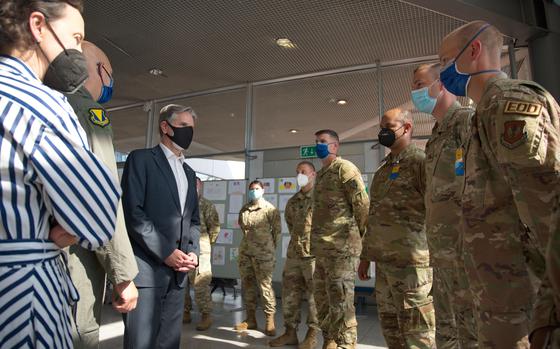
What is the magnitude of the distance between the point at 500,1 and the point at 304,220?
8.56 feet

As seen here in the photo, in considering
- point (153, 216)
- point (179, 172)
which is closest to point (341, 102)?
point (179, 172)

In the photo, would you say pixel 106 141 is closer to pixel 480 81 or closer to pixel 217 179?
pixel 480 81

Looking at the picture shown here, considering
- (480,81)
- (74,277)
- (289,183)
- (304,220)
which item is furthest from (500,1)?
(74,277)

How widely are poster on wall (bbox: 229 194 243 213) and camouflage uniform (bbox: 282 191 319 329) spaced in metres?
1.40

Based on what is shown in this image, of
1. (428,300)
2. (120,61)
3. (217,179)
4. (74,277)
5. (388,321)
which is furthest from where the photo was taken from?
(217,179)

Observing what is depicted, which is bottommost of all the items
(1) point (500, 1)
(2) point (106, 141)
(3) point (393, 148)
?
(2) point (106, 141)

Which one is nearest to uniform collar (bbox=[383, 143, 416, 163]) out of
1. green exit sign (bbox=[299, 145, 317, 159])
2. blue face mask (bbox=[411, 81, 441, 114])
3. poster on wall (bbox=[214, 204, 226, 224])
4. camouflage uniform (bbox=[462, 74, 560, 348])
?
blue face mask (bbox=[411, 81, 441, 114])

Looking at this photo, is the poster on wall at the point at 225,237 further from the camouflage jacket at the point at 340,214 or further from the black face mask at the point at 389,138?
the black face mask at the point at 389,138

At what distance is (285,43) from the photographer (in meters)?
4.34

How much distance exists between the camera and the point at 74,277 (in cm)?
125

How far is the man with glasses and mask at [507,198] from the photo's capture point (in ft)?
3.32

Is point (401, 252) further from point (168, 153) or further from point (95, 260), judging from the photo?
point (95, 260)

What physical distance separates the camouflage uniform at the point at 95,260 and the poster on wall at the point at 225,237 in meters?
3.89

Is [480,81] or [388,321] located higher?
[480,81]
